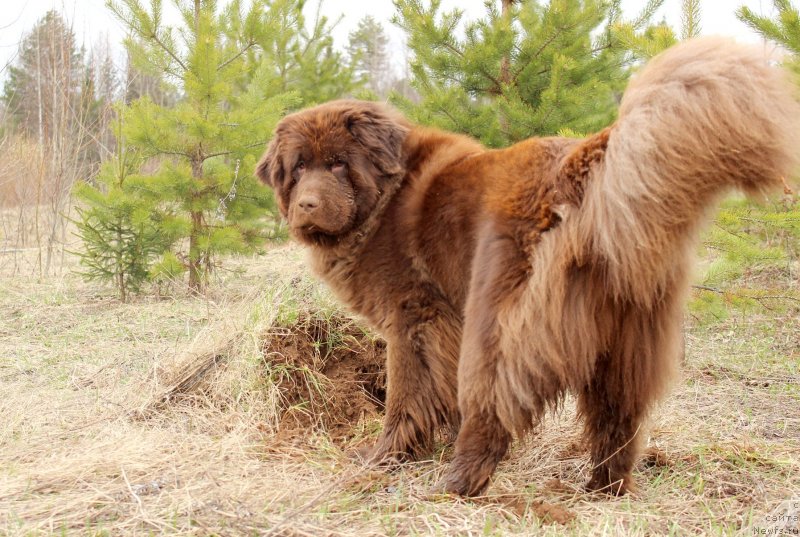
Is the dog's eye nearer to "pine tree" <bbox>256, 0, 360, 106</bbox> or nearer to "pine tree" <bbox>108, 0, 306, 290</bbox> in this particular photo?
"pine tree" <bbox>108, 0, 306, 290</bbox>

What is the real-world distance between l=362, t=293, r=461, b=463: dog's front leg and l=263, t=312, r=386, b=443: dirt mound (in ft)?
2.18

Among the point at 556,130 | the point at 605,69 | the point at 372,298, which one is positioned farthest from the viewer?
the point at 605,69

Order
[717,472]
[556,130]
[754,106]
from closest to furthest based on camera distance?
[754,106] < [717,472] < [556,130]

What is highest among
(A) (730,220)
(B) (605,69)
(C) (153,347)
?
(B) (605,69)

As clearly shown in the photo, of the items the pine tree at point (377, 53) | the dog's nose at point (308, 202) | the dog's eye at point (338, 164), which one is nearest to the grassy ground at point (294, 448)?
the dog's nose at point (308, 202)

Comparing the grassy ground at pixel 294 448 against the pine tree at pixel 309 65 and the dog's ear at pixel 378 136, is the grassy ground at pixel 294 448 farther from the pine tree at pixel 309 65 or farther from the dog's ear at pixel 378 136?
the pine tree at pixel 309 65

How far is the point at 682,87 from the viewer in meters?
2.67

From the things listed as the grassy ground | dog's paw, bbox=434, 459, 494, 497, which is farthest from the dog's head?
dog's paw, bbox=434, 459, 494, 497

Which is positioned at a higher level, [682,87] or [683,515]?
[682,87]

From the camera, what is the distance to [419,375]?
3965 millimetres

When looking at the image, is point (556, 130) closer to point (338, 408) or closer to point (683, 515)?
point (338, 408)

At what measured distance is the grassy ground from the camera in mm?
3020

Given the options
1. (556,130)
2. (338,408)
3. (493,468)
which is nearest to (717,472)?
(493,468)

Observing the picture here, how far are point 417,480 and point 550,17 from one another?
556 cm
